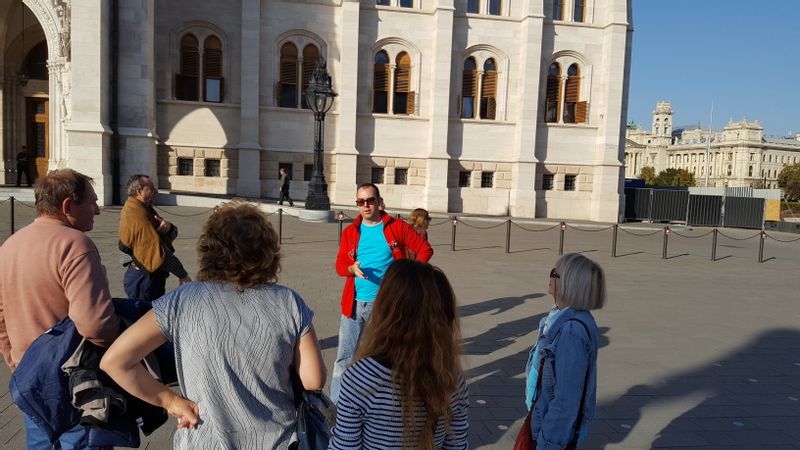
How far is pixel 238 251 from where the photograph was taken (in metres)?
2.11

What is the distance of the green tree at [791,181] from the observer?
2613 inches

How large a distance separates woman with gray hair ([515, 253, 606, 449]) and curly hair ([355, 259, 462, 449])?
0.98 m

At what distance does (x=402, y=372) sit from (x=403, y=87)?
2599 centimetres

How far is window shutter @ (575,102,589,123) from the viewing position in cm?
2804

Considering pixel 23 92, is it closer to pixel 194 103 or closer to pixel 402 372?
pixel 194 103

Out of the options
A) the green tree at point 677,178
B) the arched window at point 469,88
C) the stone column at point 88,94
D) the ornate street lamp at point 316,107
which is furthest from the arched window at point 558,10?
the green tree at point 677,178

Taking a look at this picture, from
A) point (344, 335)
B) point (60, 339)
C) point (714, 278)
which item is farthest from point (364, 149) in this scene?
point (60, 339)

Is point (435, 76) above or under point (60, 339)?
above

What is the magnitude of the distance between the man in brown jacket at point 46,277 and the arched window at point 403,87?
2464cm

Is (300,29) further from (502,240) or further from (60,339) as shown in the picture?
(60,339)

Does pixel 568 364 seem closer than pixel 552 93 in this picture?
Yes

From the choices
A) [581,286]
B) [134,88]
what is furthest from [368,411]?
[134,88]

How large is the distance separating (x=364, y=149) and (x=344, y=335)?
2223 cm

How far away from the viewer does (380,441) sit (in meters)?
1.97
